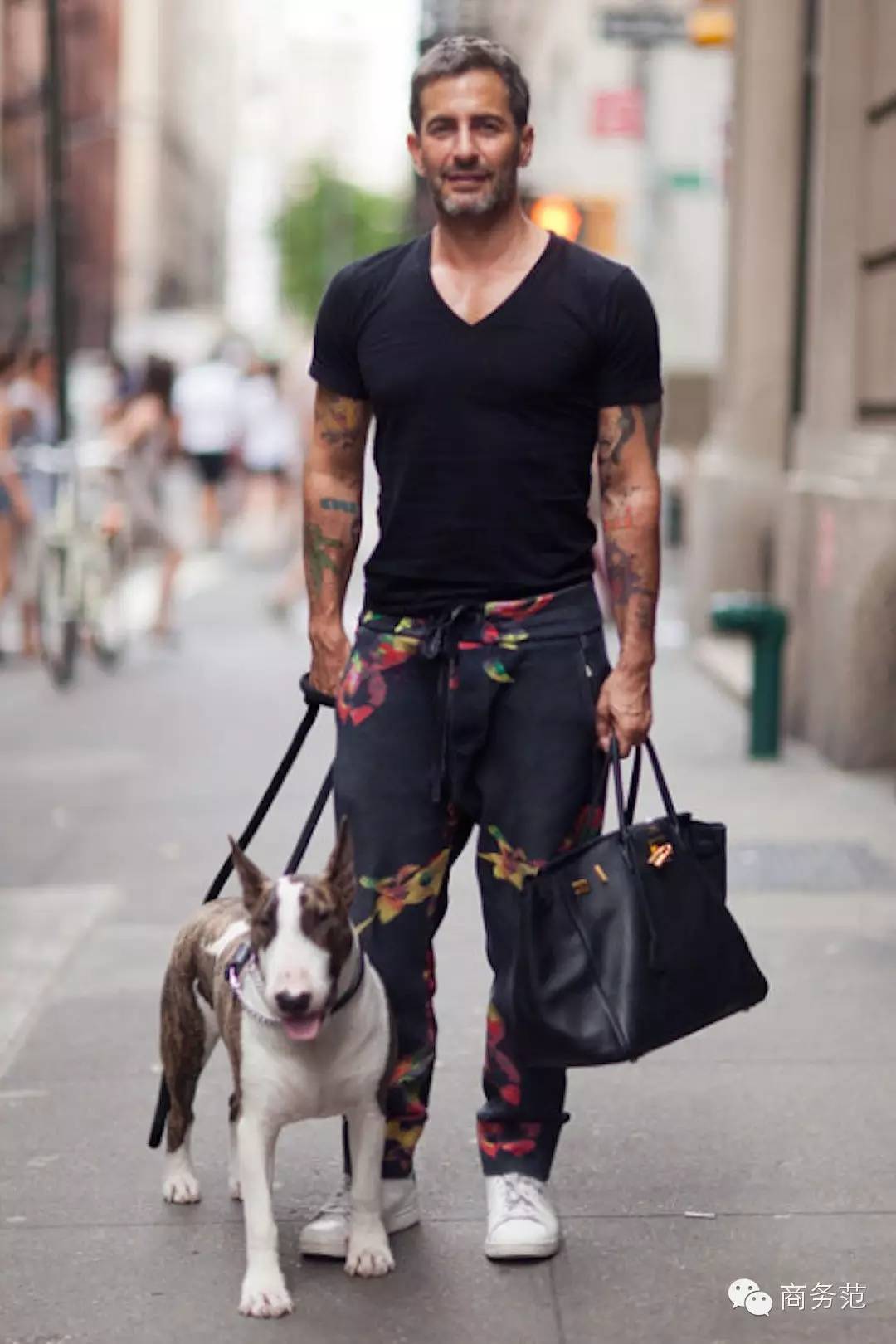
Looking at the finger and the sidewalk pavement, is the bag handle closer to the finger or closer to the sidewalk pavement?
the finger

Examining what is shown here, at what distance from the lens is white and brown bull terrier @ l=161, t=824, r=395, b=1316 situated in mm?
3977

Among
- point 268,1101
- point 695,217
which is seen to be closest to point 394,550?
point 268,1101

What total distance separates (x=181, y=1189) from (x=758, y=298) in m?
10.5

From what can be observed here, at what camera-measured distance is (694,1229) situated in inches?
181

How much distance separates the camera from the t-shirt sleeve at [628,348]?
421 cm

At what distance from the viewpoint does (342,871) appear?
4.14 metres

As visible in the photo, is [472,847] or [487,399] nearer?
[487,399]

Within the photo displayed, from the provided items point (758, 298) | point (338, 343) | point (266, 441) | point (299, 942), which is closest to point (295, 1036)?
point (299, 942)

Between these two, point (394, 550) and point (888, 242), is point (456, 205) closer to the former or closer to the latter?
point (394, 550)

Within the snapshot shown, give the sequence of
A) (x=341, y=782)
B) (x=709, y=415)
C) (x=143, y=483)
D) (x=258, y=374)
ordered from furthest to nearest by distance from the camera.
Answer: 1. (x=709, y=415)
2. (x=258, y=374)
3. (x=143, y=483)
4. (x=341, y=782)

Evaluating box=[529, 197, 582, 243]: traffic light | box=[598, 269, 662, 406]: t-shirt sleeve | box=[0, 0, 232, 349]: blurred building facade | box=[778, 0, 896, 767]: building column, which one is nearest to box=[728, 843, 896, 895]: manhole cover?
box=[778, 0, 896, 767]: building column

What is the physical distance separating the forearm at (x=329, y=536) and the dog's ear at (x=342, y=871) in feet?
1.73

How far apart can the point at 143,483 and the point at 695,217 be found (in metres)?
14.1

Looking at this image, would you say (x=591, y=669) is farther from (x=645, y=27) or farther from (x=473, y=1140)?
(x=645, y=27)
